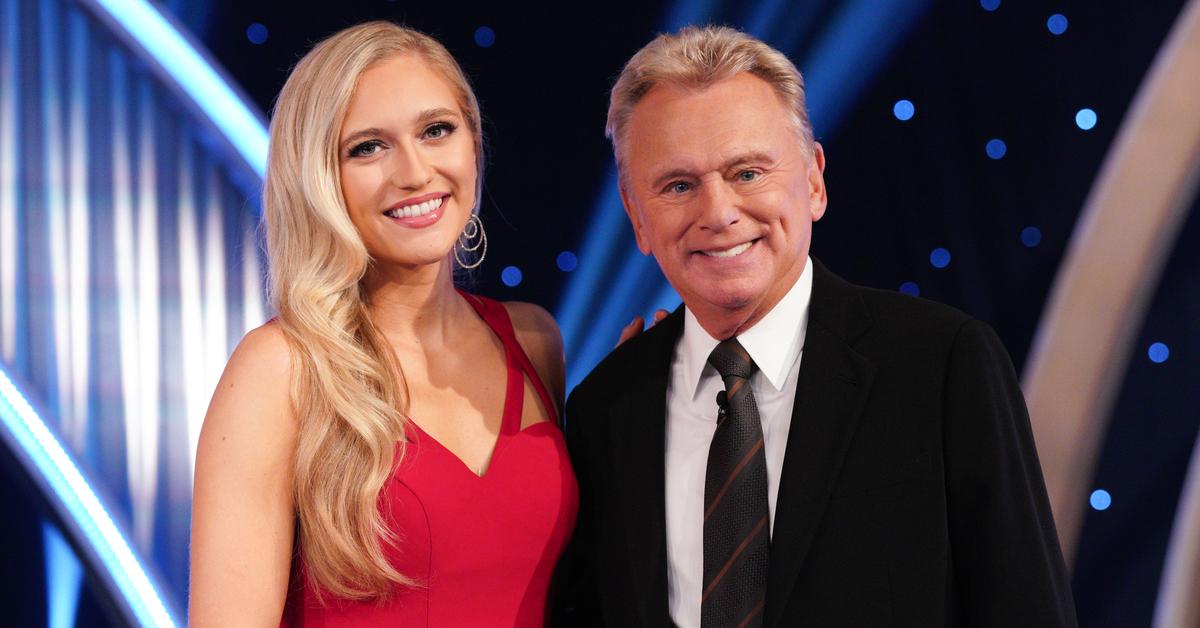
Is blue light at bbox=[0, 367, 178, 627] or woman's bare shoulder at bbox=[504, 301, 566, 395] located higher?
woman's bare shoulder at bbox=[504, 301, 566, 395]

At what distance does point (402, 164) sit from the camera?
2.28 meters

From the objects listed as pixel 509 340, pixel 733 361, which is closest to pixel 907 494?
pixel 733 361

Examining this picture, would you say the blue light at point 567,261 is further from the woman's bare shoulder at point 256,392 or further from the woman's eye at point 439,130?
the woman's bare shoulder at point 256,392

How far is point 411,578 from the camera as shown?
2203mm

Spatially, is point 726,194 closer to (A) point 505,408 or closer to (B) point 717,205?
(B) point 717,205

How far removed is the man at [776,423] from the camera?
1.80 metres

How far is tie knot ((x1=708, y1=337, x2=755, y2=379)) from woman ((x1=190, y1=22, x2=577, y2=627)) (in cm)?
51

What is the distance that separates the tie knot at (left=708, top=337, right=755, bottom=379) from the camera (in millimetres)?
2018

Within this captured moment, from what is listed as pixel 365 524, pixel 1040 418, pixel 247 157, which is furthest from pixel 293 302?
pixel 1040 418

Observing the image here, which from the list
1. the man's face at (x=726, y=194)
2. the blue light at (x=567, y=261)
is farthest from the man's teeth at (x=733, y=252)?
the blue light at (x=567, y=261)

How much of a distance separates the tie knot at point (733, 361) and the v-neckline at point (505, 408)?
1.87ft

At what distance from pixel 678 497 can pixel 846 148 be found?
1.29 meters

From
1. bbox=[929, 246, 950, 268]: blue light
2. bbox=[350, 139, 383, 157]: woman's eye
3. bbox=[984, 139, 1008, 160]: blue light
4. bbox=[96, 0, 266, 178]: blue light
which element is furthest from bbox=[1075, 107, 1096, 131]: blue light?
bbox=[96, 0, 266, 178]: blue light

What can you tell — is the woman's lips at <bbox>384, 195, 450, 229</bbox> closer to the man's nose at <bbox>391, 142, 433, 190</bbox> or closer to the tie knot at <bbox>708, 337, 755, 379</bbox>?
the man's nose at <bbox>391, 142, 433, 190</bbox>
